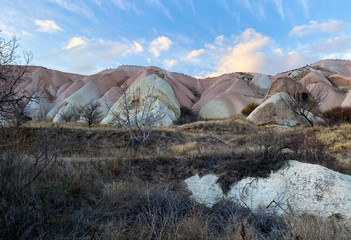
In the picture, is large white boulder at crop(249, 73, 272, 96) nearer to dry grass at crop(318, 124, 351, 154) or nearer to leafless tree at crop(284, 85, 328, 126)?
leafless tree at crop(284, 85, 328, 126)

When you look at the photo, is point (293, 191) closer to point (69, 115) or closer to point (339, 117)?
point (339, 117)

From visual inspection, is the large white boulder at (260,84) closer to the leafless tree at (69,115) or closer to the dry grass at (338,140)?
the dry grass at (338,140)

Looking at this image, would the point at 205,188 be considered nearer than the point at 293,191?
No

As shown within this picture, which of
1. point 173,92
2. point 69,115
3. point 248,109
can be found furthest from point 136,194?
point 69,115

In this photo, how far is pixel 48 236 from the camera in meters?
2.73

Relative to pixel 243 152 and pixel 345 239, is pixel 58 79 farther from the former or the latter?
pixel 345 239

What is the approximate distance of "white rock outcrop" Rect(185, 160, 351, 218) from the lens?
4641 millimetres

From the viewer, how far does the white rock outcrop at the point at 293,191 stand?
183 inches

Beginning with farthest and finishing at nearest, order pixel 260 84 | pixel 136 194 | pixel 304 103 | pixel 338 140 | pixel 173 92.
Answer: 1. pixel 260 84
2. pixel 173 92
3. pixel 304 103
4. pixel 338 140
5. pixel 136 194

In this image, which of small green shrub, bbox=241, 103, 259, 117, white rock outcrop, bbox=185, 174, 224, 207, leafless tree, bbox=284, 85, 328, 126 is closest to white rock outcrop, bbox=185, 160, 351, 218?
white rock outcrop, bbox=185, 174, 224, 207

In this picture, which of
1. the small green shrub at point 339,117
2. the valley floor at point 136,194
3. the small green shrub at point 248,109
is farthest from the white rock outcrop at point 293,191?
the small green shrub at point 248,109

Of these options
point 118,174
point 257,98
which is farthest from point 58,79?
point 118,174

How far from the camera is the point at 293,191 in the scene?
5156mm

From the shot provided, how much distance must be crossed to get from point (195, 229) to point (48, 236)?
166 cm
